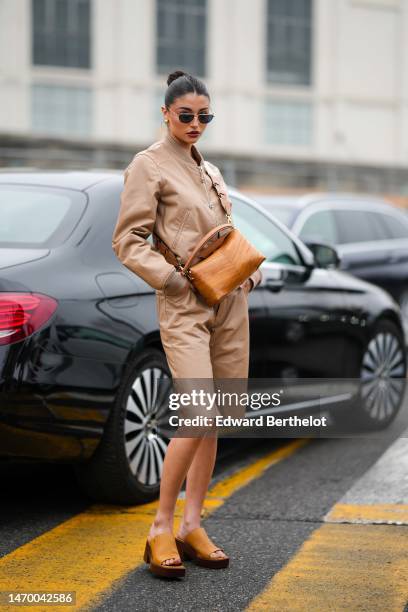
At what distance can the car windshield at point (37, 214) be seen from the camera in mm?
5020

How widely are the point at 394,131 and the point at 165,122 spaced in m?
52.4

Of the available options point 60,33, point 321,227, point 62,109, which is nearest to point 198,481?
point 321,227

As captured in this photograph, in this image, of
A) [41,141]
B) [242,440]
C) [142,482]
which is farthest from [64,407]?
[41,141]

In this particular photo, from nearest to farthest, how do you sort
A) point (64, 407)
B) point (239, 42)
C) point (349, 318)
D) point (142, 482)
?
point (64, 407) < point (142, 482) < point (349, 318) < point (239, 42)

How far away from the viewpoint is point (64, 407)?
15.3ft

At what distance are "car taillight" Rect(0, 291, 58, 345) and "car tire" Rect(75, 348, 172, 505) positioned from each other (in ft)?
1.91

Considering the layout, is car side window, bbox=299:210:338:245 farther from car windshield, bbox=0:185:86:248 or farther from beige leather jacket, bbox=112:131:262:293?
beige leather jacket, bbox=112:131:262:293

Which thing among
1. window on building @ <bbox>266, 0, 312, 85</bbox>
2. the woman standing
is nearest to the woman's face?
the woman standing

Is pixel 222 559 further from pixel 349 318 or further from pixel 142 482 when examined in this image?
pixel 349 318

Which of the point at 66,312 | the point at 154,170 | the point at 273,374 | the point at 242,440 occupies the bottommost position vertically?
the point at 242,440

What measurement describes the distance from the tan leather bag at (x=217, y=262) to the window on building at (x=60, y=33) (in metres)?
48.8

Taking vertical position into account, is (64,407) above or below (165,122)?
below

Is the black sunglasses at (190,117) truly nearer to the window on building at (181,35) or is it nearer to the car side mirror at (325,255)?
the car side mirror at (325,255)

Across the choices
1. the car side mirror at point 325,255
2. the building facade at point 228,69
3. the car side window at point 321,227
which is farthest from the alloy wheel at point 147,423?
the building facade at point 228,69
